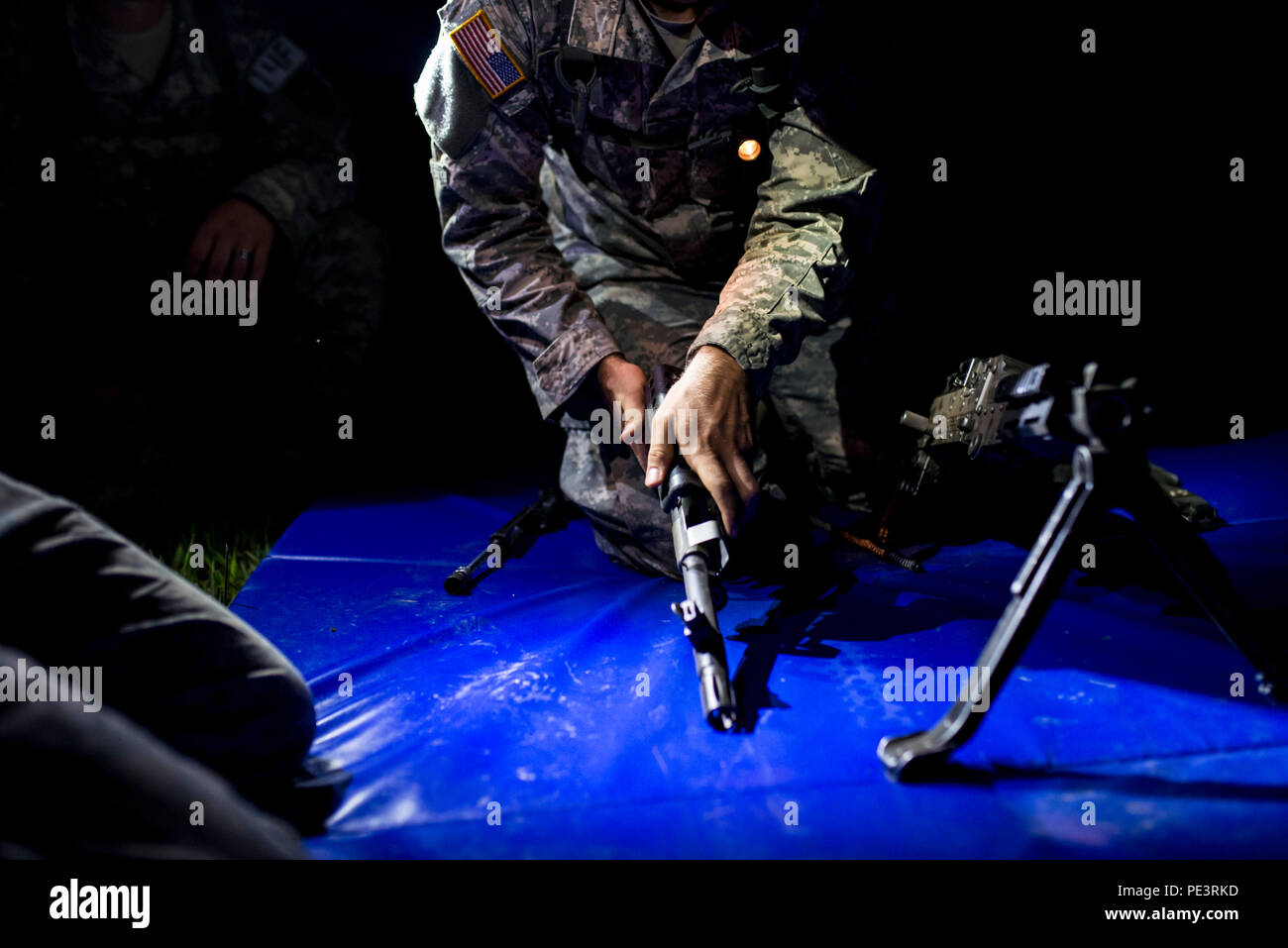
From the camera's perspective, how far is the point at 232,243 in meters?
2.43

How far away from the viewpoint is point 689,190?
193 cm

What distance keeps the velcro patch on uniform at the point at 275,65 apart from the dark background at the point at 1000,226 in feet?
0.46

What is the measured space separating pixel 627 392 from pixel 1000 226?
159 cm

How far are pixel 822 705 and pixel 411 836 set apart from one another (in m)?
0.63

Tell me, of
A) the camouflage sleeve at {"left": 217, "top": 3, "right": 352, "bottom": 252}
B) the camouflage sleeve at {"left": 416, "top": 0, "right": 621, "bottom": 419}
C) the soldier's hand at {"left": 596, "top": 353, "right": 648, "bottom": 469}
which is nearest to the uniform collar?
the camouflage sleeve at {"left": 416, "top": 0, "right": 621, "bottom": 419}

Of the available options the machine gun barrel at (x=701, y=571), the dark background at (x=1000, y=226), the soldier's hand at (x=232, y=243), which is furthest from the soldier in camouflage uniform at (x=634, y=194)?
the soldier's hand at (x=232, y=243)

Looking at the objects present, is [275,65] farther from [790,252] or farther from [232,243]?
[790,252]

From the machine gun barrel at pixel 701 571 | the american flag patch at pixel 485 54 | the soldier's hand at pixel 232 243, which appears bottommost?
the machine gun barrel at pixel 701 571

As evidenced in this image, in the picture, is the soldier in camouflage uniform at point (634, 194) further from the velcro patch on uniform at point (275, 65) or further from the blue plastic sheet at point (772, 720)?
the velcro patch on uniform at point (275, 65)

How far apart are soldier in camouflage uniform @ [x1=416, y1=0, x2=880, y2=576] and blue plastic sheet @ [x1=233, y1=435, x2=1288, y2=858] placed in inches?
17.8

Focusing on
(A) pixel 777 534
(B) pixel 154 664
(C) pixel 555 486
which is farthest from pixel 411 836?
(C) pixel 555 486

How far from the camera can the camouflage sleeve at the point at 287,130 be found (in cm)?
252

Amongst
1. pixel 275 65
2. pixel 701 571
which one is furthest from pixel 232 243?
pixel 701 571
